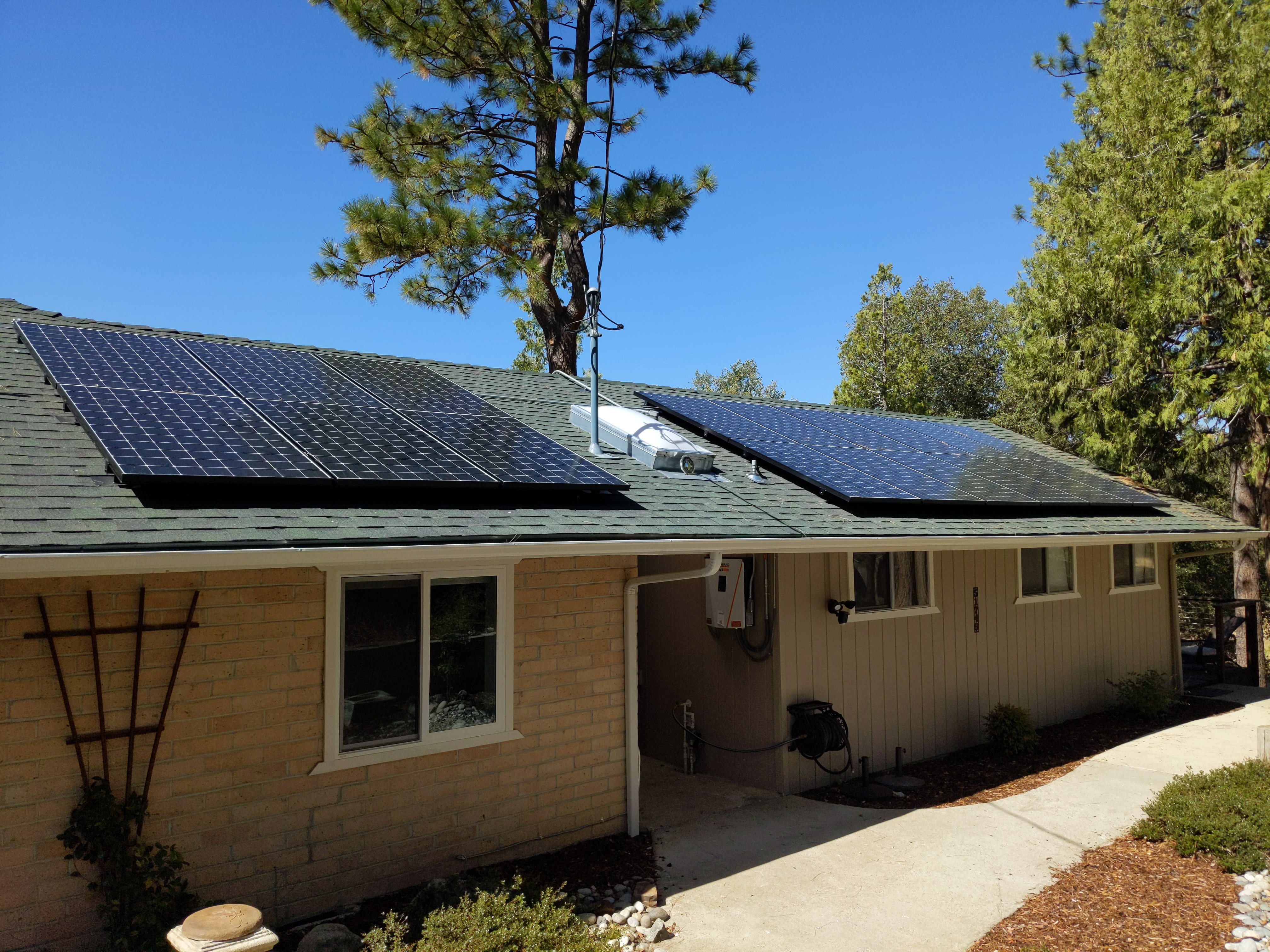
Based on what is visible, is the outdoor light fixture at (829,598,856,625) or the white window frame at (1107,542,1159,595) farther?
the white window frame at (1107,542,1159,595)

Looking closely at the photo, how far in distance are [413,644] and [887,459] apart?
6.69m

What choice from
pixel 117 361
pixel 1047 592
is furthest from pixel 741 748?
pixel 117 361

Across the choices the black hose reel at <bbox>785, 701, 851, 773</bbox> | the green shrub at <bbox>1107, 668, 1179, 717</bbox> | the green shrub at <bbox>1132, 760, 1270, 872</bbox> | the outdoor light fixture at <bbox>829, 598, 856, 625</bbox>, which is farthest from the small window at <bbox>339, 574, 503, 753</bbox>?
the green shrub at <bbox>1107, 668, 1179, 717</bbox>

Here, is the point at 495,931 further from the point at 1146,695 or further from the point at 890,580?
the point at 1146,695

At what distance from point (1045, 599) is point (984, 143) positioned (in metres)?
9.29

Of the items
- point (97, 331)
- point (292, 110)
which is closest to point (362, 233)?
point (292, 110)

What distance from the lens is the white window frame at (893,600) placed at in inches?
350

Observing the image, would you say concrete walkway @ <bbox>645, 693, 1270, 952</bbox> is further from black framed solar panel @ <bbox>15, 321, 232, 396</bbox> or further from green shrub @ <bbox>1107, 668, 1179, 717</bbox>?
black framed solar panel @ <bbox>15, 321, 232, 396</bbox>

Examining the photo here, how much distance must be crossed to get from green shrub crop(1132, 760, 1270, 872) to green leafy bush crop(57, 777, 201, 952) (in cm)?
713

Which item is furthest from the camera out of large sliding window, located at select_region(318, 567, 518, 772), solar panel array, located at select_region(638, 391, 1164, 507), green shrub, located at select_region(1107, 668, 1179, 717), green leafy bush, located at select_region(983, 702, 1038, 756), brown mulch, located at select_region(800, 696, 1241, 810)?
green shrub, located at select_region(1107, 668, 1179, 717)

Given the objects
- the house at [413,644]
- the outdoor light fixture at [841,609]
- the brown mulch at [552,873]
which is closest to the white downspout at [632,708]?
the house at [413,644]

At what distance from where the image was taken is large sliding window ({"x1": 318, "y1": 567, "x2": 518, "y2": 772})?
568cm

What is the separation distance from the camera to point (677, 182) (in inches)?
619

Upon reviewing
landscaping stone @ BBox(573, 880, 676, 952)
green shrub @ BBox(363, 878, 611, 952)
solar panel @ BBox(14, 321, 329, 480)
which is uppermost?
solar panel @ BBox(14, 321, 329, 480)
